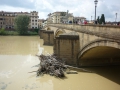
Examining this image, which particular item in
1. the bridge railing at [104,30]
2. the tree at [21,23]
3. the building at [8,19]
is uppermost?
the building at [8,19]

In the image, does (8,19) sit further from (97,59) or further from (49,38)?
(97,59)

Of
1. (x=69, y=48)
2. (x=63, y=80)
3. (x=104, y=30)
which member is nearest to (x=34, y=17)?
(x=69, y=48)

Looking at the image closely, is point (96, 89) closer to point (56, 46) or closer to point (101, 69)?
point (101, 69)

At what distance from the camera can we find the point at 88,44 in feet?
46.0

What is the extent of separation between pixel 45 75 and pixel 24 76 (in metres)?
1.75

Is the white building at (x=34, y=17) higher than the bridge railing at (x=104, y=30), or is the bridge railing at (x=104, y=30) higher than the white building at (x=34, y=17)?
the white building at (x=34, y=17)

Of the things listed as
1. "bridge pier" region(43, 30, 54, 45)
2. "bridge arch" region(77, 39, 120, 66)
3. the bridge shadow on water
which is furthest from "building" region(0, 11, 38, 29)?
the bridge shadow on water

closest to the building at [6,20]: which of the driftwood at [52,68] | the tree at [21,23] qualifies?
the tree at [21,23]

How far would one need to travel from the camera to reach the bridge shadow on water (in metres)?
13.9

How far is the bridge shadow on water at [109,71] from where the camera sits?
1391 cm

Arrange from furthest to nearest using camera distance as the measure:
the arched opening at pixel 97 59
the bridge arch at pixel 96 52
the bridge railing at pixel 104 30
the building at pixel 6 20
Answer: the building at pixel 6 20
the arched opening at pixel 97 59
the bridge arch at pixel 96 52
the bridge railing at pixel 104 30

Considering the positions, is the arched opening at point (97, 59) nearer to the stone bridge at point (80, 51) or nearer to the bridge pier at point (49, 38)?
the stone bridge at point (80, 51)

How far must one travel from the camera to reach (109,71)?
15531 millimetres

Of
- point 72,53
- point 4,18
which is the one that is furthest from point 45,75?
point 4,18
